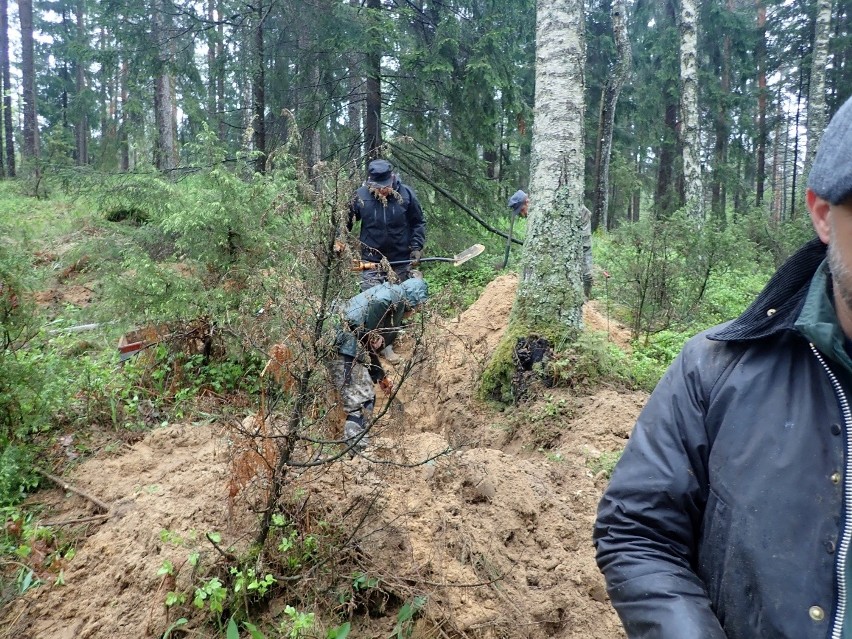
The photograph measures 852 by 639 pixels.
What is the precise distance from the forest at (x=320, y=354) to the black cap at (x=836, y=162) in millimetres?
1559

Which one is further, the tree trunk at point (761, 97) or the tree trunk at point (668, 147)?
the tree trunk at point (761, 97)

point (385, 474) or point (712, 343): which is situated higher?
point (712, 343)

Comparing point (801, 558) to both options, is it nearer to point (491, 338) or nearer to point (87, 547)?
point (87, 547)

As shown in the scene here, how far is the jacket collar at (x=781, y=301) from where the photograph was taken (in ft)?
4.74

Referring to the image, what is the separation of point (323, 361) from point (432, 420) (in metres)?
3.35

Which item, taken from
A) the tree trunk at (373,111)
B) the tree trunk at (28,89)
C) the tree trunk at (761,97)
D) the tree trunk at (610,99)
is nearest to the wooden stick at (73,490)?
the tree trunk at (373,111)

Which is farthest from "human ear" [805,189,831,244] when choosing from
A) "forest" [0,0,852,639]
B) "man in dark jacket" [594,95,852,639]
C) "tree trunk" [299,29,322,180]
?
"tree trunk" [299,29,322,180]

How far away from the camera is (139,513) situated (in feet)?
10.2

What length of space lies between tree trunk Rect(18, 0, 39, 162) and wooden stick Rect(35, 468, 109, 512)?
19873 millimetres

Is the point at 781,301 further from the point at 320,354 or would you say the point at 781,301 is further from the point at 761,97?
the point at 761,97

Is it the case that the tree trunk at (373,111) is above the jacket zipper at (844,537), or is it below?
above

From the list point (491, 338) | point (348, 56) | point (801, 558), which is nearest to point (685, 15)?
point (348, 56)

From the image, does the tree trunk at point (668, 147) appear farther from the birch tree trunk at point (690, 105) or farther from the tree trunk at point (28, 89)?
the tree trunk at point (28, 89)

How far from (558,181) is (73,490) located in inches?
186
